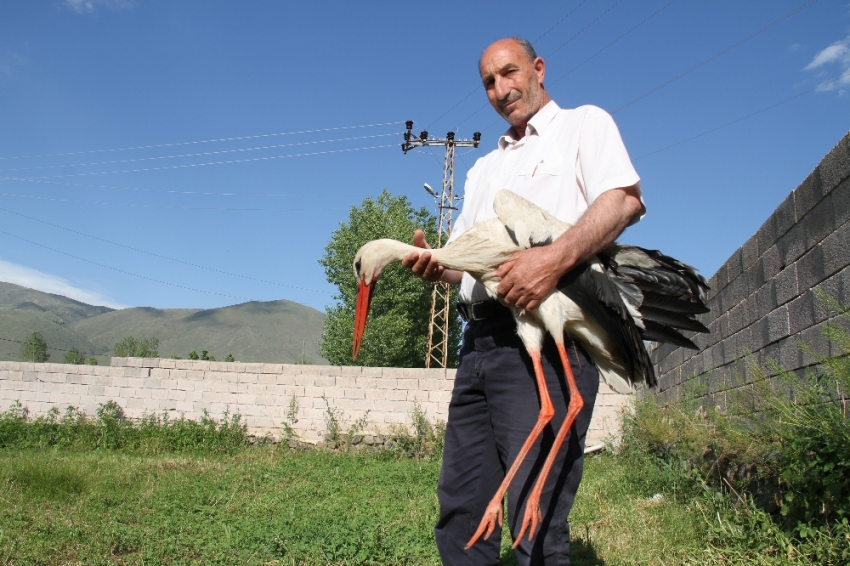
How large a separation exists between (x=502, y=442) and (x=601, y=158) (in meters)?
1.11

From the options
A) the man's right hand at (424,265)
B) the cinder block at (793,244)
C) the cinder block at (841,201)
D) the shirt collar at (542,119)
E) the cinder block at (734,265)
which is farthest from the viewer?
the cinder block at (734,265)

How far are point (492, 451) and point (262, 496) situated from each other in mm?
4479

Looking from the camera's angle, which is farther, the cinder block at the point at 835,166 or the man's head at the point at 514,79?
the cinder block at the point at 835,166

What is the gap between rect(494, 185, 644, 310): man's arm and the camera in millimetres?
2217

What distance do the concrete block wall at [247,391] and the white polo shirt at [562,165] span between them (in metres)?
8.60

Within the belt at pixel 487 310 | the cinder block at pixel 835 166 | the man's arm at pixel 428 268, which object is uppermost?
the cinder block at pixel 835 166

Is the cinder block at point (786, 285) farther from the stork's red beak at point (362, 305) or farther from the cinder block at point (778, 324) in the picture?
the stork's red beak at point (362, 305)

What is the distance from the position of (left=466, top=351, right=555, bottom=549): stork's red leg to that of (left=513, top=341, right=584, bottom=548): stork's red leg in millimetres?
66

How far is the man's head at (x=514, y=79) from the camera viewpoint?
104 inches

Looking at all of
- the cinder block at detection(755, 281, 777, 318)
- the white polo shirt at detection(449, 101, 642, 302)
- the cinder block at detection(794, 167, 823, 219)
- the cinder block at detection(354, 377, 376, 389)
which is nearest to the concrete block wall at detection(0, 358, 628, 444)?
the cinder block at detection(354, 377, 376, 389)

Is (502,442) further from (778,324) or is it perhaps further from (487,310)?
(778,324)

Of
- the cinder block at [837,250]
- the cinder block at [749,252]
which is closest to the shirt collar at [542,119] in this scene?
the cinder block at [837,250]

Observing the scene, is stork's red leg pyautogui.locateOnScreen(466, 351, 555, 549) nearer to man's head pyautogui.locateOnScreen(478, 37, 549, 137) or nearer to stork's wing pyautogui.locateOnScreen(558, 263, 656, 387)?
stork's wing pyautogui.locateOnScreen(558, 263, 656, 387)

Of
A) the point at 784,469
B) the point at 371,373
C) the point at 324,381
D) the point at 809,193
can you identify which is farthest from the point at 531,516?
the point at 324,381
